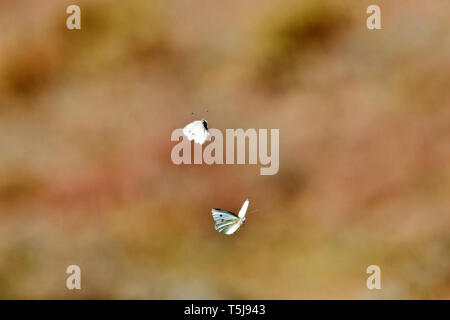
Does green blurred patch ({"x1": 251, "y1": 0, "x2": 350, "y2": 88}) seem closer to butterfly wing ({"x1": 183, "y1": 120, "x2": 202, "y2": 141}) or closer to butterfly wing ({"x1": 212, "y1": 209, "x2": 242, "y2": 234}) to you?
butterfly wing ({"x1": 183, "y1": 120, "x2": 202, "y2": 141})

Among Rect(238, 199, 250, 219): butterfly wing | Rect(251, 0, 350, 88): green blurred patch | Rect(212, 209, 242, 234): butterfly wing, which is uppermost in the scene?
Rect(251, 0, 350, 88): green blurred patch

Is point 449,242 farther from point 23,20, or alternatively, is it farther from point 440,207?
point 23,20

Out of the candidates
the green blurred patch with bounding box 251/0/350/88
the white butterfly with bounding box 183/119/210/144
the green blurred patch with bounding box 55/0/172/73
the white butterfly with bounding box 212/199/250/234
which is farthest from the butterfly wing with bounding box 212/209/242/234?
the green blurred patch with bounding box 55/0/172/73

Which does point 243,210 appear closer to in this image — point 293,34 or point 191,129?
point 191,129

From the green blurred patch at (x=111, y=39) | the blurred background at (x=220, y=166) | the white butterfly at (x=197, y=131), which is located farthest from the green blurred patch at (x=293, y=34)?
the green blurred patch at (x=111, y=39)

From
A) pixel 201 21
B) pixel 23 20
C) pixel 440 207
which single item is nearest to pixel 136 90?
pixel 201 21

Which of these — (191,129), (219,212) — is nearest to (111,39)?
(191,129)

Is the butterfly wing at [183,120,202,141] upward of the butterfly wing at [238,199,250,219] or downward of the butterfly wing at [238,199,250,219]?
upward
